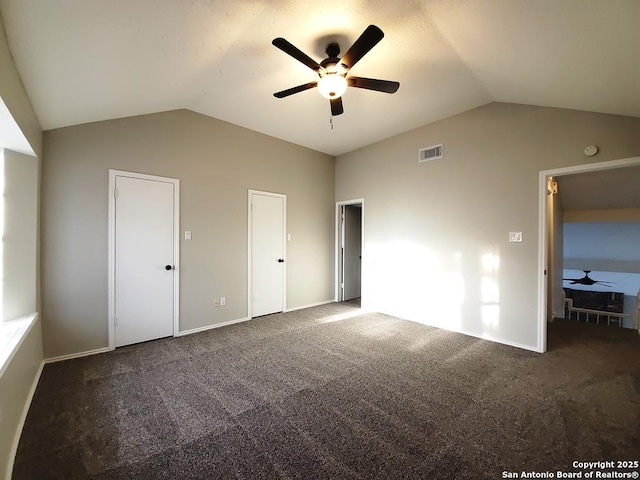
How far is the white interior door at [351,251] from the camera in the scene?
554cm

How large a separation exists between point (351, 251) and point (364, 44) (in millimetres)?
4126

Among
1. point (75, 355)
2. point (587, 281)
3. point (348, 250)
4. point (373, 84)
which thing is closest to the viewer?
point (373, 84)

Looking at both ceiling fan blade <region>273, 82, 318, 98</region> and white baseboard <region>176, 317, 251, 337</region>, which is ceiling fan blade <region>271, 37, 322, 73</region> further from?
white baseboard <region>176, 317, 251, 337</region>

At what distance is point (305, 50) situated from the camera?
2434 mm

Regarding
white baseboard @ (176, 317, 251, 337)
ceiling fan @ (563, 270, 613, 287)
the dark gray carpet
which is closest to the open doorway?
white baseboard @ (176, 317, 251, 337)

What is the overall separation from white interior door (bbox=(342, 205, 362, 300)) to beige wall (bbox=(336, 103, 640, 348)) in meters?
0.78

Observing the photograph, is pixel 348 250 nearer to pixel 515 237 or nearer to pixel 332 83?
pixel 515 237

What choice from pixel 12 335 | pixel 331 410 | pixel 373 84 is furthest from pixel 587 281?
pixel 12 335

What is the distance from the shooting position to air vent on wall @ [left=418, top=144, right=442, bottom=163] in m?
3.86

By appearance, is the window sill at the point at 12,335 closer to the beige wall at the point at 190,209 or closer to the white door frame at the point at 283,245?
the beige wall at the point at 190,209

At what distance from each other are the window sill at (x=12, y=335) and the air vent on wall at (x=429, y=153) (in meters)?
4.67

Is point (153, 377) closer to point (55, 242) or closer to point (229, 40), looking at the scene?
point (55, 242)

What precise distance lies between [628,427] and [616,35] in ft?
8.36

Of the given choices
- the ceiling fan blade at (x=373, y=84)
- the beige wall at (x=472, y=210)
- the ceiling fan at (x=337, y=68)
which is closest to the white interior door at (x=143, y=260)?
the ceiling fan at (x=337, y=68)
